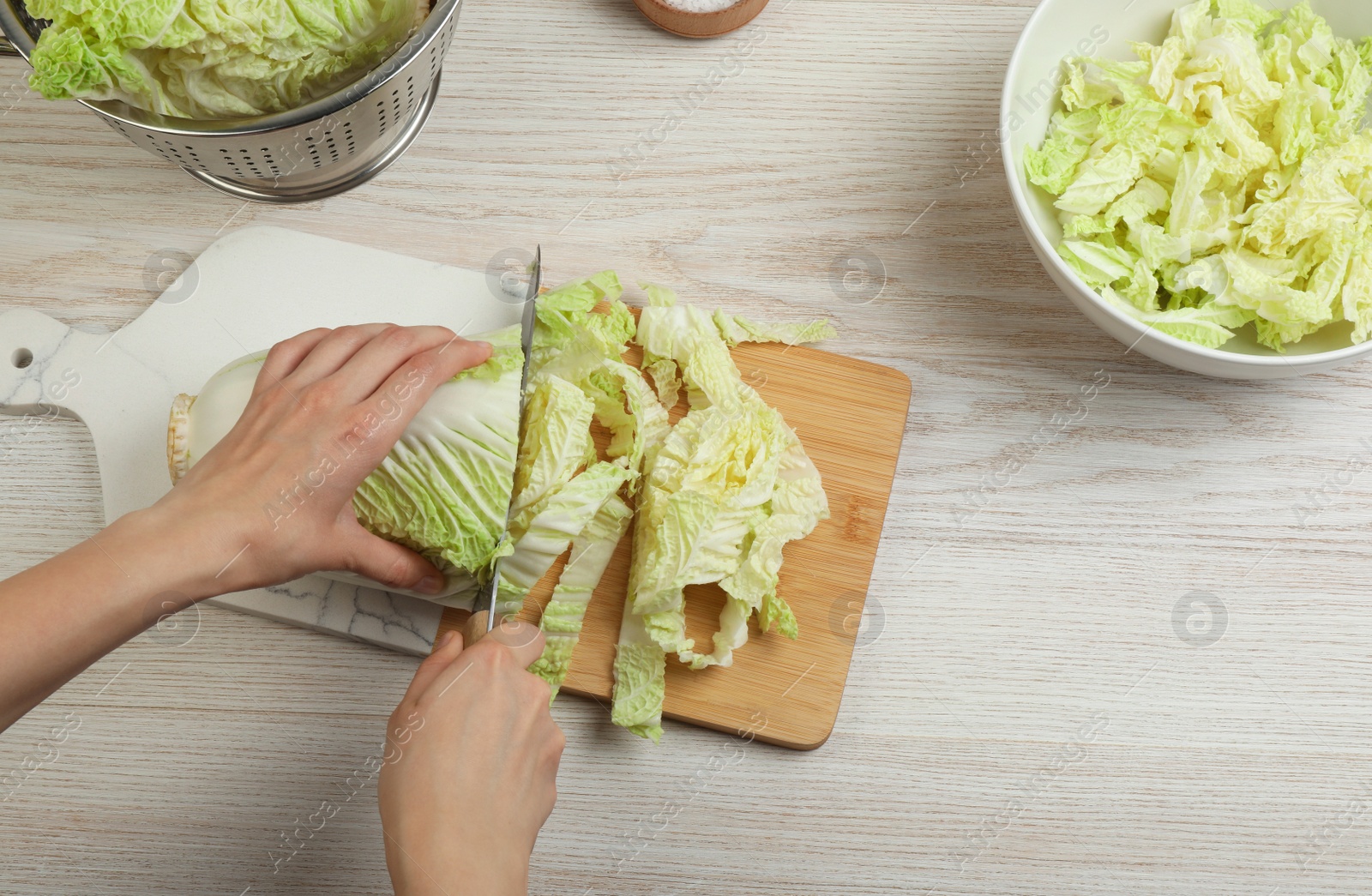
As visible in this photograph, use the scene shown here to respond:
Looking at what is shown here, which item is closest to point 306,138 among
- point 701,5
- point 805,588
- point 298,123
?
point 298,123

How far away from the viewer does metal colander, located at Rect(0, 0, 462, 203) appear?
166 centimetres

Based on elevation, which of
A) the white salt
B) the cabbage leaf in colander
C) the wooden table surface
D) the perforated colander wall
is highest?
the cabbage leaf in colander

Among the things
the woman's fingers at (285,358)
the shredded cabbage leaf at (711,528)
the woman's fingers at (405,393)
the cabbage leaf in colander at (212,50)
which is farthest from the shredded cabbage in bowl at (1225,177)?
the woman's fingers at (285,358)

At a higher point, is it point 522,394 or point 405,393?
point 405,393

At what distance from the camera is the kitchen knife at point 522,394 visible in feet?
6.14

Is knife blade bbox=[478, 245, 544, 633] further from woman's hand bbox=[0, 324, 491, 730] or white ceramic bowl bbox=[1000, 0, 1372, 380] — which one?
white ceramic bowl bbox=[1000, 0, 1372, 380]

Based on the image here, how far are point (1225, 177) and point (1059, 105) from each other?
385 mm

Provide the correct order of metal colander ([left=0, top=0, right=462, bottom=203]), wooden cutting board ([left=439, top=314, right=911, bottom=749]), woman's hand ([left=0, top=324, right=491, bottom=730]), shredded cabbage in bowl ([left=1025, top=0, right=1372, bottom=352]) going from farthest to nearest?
wooden cutting board ([left=439, top=314, right=911, bottom=749]) < shredded cabbage in bowl ([left=1025, top=0, right=1372, bottom=352]) < metal colander ([left=0, top=0, right=462, bottom=203]) < woman's hand ([left=0, top=324, right=491, bottom=730])

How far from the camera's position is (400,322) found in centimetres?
212

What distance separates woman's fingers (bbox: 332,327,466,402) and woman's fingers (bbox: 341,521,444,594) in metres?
0.27

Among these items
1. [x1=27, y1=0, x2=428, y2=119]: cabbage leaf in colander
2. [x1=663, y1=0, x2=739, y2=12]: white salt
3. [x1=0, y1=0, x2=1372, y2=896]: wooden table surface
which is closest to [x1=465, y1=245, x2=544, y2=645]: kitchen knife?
[x1=0, y1=0, x2=1372, y2=896]: wooden table surface

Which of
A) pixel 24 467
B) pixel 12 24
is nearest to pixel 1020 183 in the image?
pixel 12 24

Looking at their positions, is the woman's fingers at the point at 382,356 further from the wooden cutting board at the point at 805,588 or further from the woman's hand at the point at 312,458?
the wooden cutting board at the point at 805,588

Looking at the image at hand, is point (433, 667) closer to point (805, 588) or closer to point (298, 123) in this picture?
point (805, 588)
